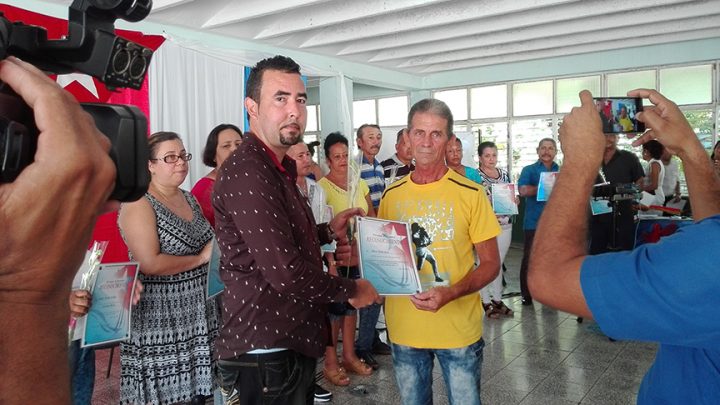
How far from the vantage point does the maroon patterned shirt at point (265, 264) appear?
1593mm

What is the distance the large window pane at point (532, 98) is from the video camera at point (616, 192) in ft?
17.6

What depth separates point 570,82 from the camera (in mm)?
9594

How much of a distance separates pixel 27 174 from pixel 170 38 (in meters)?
5.43

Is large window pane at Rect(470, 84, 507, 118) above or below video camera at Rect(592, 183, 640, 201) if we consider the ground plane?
above

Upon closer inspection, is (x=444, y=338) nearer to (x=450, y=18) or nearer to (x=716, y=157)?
(x=450, y=18)

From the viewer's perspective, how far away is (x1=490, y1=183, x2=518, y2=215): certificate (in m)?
5.20

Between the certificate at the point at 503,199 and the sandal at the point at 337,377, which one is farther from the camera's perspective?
the certificate at the point at 503,199

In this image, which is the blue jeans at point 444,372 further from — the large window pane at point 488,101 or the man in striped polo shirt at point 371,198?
the large window pane at point 488,101

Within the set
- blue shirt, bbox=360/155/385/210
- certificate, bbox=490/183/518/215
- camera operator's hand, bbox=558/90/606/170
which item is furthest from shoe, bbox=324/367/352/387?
camera operator's hand, bbox=558/90/606/170

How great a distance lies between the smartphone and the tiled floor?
2376 mm

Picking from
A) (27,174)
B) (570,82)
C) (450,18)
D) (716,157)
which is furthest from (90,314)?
(570,82)

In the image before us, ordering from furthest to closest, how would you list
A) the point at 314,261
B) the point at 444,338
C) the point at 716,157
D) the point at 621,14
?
the point at 621,14, the point at 716,157, the point at 444,338, the point at 314,261

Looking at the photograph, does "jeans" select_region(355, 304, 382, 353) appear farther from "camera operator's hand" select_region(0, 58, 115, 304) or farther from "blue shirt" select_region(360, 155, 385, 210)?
→ "camera operator's hand" select_region(0, 58, 115, 304)

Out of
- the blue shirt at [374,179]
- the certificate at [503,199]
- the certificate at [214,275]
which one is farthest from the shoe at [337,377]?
the certificate at [503,199]
